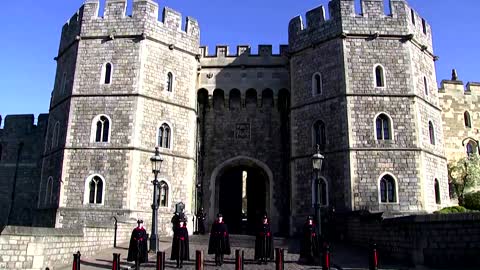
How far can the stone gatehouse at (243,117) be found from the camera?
19.0 m

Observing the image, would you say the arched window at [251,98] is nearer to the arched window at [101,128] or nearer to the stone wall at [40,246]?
the arched window at [101,128]

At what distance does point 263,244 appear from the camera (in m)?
12.7

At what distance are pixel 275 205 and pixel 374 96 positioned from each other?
282 inches

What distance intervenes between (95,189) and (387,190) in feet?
41.4

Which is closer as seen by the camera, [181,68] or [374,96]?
[374,96]

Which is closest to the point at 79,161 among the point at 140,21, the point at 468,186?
the point at 140,21

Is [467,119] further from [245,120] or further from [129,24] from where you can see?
[129,24]

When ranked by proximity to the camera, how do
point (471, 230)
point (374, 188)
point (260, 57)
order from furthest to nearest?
point (260, 57), point (374, 188), point (471, 230)

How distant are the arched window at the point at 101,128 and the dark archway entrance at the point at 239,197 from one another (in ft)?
21.6

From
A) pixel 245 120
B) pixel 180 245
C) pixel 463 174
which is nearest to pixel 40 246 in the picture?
pixel 180 245

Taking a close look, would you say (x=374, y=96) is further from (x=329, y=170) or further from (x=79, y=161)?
(x=79, y=161)

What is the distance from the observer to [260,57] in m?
23.6

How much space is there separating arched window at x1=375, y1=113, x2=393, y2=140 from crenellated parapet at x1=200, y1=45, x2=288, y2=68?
20.5ft

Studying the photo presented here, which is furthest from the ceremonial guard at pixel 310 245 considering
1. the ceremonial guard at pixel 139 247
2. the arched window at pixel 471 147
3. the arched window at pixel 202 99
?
the arched window at pixel 471 147
